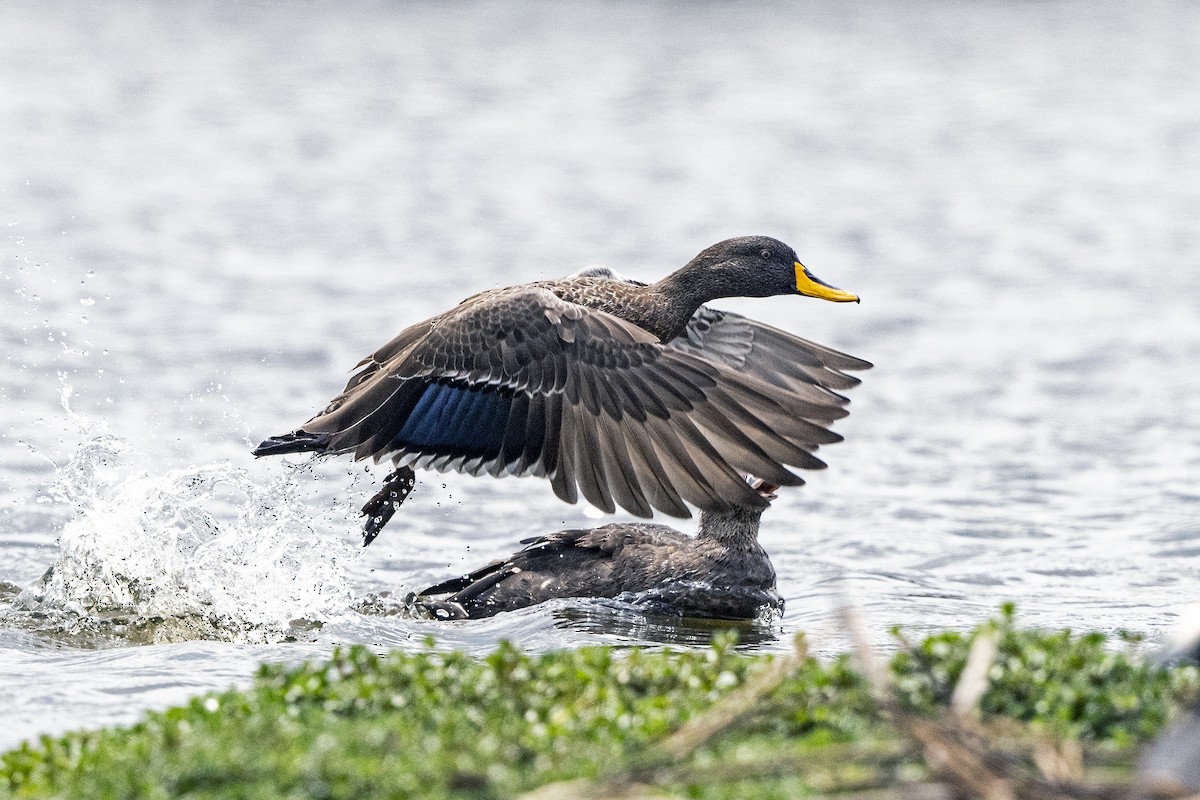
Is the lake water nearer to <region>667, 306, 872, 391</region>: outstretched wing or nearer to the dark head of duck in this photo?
<region>667, 306, 872, 391</region>: outstretched wing

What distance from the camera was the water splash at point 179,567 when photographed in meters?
7.73

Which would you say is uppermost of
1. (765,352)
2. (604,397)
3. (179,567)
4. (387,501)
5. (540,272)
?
(540,272)

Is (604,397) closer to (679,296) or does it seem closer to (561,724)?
(679,296)

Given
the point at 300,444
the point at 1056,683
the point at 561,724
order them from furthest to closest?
1. the point at 300,444
2. the point at 1056,683
3. the point at 561,724

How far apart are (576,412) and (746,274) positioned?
1615 mm

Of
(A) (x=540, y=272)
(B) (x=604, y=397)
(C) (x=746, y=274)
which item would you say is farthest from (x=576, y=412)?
(A) (x=540, y=272)

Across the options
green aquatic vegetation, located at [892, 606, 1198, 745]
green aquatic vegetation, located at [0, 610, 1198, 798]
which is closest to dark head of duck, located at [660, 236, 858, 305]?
green aquatic vegetation, located at [0, 610, 1198, 798]

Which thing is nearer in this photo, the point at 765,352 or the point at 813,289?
the point at 813,289

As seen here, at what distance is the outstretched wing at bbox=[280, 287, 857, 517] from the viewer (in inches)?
275

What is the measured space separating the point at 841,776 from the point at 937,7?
24295 millimetres

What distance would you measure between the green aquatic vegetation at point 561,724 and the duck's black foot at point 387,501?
3373 mm

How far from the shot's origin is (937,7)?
2648cm

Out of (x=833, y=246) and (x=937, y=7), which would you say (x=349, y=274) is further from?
(x=937, y=7)

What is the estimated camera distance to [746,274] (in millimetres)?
8578
